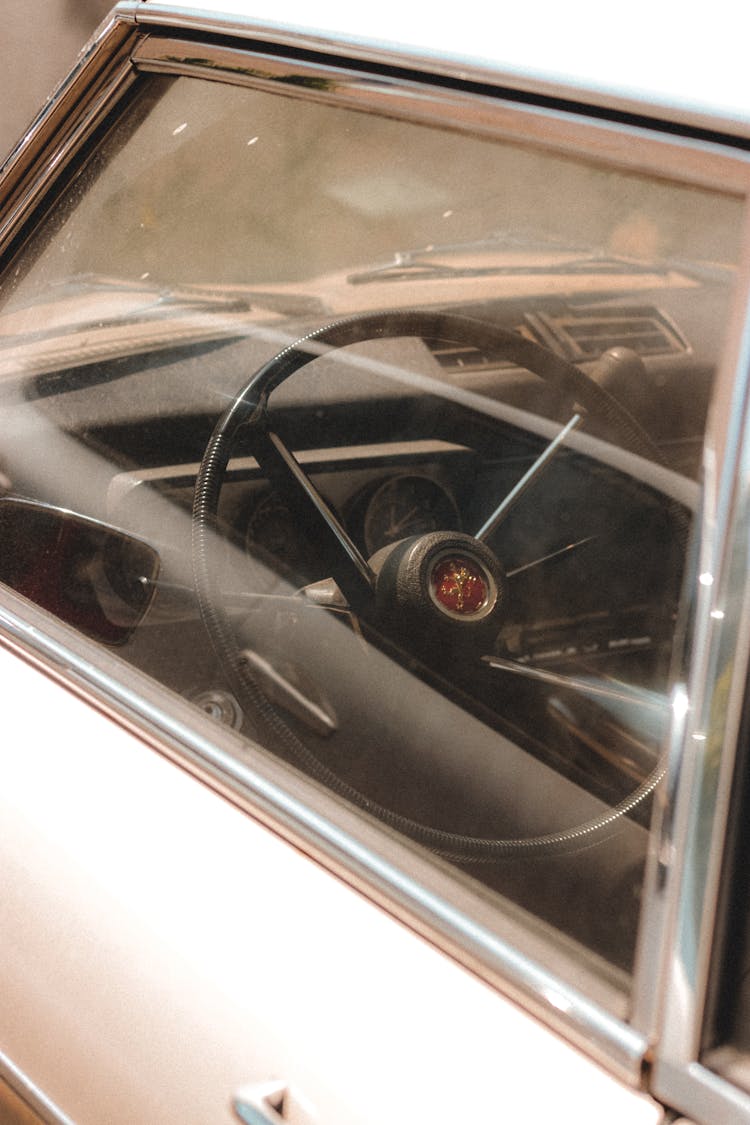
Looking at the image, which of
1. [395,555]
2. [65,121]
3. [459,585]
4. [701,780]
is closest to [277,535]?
[395,555]

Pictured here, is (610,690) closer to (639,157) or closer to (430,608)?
(430,608)

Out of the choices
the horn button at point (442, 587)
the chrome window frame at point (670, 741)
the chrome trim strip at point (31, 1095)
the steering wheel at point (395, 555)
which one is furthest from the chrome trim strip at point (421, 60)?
the chrome trim strip at point (31, 1095)

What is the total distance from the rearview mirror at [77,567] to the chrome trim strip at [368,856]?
0.30 ft

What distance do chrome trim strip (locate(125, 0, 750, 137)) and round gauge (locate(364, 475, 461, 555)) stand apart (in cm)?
68

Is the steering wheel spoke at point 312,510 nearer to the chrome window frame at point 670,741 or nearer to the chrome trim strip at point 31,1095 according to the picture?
the chrome window frame at point 670,741

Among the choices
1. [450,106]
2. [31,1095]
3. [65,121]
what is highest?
[450,106]

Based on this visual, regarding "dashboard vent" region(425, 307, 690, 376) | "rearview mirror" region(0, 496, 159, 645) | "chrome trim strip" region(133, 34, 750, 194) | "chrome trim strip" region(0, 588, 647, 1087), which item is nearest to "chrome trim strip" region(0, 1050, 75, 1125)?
"chrome trim strip" region(0, 588, 647, 1087)

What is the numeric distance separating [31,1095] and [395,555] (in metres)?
0.75

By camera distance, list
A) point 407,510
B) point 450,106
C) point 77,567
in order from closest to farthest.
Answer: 1. point 450,106
2. point 77,567
3. point 407,510

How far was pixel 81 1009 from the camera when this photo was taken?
1.07 metres

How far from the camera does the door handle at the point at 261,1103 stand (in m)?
0.90

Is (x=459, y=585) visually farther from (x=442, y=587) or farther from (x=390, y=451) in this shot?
(x=390, y=451)

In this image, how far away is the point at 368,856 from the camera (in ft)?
3.26

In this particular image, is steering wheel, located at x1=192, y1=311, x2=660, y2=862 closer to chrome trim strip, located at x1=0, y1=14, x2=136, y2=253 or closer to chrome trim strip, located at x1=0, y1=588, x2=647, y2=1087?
chrome trim strip, located at x1=0, y1=588, x2=647, y2=1087
